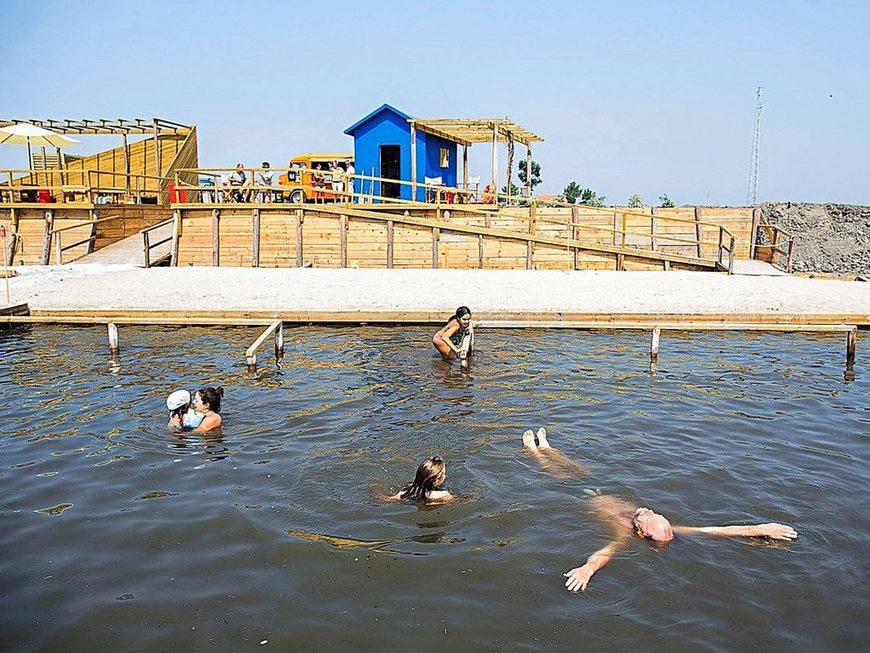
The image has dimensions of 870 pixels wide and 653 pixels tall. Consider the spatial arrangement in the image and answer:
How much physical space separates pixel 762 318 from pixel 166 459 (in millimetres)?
10517

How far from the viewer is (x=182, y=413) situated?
8.80 m

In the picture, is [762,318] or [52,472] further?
[762,318]

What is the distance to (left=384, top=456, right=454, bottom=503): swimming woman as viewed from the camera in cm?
682

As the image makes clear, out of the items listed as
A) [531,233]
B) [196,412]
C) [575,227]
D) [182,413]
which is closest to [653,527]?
[196,412]

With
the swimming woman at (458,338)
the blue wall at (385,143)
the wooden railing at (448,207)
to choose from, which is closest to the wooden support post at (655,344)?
the swimming woman at (458,338)

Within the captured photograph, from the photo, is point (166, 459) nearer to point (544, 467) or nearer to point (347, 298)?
point (544, 467)

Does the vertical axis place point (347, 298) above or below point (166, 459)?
above

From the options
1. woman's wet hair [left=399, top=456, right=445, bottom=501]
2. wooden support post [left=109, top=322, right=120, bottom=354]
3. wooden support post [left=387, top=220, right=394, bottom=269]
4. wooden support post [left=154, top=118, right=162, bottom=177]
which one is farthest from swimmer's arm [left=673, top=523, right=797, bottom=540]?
wooden support post [left=154, top=118, right=162, bottom=177]

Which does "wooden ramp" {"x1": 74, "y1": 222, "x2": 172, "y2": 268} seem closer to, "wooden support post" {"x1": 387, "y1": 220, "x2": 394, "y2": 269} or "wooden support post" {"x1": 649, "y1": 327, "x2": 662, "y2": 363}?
"wooden support post" {"x1": 387, "y1": 220, "x2": 394, "y2": 269}

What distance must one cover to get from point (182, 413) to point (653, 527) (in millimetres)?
5562

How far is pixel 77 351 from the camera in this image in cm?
1266

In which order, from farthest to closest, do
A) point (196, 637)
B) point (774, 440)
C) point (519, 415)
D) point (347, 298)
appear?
point (347, 298), point (519, 415), point (774, 440), point (196, 637)

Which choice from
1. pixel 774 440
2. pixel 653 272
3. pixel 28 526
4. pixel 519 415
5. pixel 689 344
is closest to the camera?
pixel 28 526

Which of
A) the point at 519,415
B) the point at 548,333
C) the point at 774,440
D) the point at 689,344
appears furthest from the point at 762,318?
the point at 519,415
